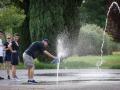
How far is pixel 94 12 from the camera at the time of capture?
3536 inches

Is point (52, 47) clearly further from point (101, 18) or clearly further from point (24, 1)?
point (101, 18)

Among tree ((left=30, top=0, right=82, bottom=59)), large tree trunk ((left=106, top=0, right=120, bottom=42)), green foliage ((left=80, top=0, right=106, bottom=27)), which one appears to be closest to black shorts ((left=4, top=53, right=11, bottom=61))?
tree ((left=30, top=0, right=82, bottom=59))

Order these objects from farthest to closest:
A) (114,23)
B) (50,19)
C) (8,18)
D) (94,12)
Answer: (94,12) → (114,23) → (8,18) → (50,19)

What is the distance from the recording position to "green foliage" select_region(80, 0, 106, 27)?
279 ft

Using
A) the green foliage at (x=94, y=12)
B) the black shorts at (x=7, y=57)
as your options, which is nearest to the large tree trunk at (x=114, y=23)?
the green foliage at (x=94, y=12)

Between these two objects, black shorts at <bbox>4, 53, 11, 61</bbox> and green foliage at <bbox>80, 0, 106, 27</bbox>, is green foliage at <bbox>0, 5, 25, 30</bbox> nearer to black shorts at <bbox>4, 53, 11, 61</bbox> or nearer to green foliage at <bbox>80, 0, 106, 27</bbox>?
black shorts at <bbox>4, 53, 11, 61</bbox>

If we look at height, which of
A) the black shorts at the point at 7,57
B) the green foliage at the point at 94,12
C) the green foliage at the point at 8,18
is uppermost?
the black shorts at the point at 7,57

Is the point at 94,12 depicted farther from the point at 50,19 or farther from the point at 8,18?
the point at 50,19

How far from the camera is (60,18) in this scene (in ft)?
123

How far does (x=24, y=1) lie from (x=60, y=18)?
13.5ft

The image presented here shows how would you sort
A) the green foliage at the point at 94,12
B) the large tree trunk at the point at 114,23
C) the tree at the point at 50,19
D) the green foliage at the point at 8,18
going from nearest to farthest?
1. the tree at the point at 50,19
2. the green foliage at the point at 8,18
3. the large tree trunk at the point at 114,23
4. the green foliage at the point at 94,12

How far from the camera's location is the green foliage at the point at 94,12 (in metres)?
85.0

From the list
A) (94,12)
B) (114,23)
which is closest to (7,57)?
(114,23)

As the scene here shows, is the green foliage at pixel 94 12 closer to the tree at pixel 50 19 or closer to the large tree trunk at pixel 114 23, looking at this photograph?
the large tree trunk at pixel 114 23
